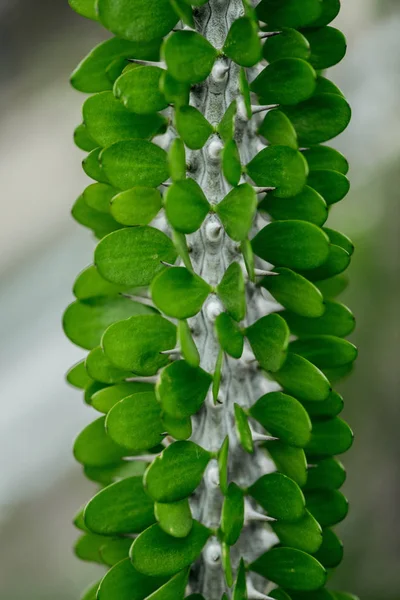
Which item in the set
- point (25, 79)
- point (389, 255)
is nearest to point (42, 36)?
point (25, 79)

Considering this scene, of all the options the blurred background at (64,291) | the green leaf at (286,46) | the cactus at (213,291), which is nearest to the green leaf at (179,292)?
the cactus at (213,291)

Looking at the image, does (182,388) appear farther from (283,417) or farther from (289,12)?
(289,12)

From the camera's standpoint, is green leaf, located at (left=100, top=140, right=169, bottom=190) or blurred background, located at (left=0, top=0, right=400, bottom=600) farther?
blurred background, located at (left=0, top=0, right=400, bottom=600)

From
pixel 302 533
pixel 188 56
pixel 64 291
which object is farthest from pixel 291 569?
pixel 64 291

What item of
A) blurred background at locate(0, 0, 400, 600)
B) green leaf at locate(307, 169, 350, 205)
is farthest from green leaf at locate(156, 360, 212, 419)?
blurred background at locate(0, 0, 400, 600)

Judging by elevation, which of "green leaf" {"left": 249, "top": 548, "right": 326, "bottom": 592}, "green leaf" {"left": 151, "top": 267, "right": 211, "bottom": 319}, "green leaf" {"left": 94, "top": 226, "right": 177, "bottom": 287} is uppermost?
"green leaf" {"left": 94, "top": 226, "right": 177, "bottom": 287}

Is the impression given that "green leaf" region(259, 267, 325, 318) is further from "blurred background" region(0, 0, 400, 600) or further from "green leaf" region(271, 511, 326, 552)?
"blurred background" region(0, 0, 400, 600)

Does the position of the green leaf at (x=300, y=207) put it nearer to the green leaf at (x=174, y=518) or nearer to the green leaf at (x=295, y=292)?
the green leaf at (x=295, y=292)
